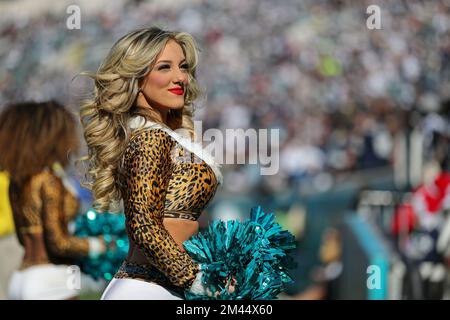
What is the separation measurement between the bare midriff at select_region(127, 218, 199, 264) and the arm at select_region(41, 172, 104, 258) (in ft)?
5.35

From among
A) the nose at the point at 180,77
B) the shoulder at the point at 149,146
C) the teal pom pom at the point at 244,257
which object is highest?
the nose at the point at 180,77

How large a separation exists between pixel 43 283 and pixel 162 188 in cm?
201

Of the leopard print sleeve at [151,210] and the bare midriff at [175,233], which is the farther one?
the bare midriff at [175,233]

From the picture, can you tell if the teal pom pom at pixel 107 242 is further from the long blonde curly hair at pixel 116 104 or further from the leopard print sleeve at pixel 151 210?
the leopard print sleeve at pixel 151 210

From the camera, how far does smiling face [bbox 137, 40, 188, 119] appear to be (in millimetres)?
2639

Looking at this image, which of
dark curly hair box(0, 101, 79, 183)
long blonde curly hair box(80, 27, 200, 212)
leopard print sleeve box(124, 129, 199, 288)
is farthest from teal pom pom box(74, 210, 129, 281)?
leopard print sleeve box(124, 129, 199, 288)

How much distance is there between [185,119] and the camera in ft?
9.43

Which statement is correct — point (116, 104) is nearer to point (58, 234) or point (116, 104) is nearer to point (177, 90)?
point (177, 90)

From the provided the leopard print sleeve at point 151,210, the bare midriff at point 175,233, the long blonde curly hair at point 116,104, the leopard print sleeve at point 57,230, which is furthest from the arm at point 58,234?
the leopard print sleeve at point 151,210

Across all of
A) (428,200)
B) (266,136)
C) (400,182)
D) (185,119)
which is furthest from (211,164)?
(266,136)

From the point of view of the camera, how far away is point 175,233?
258 centimetres

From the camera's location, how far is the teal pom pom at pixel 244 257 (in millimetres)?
2498

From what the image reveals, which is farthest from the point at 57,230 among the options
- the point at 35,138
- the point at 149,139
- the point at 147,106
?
the point at 149,139

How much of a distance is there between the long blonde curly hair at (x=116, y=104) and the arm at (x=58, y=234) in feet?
5.02
